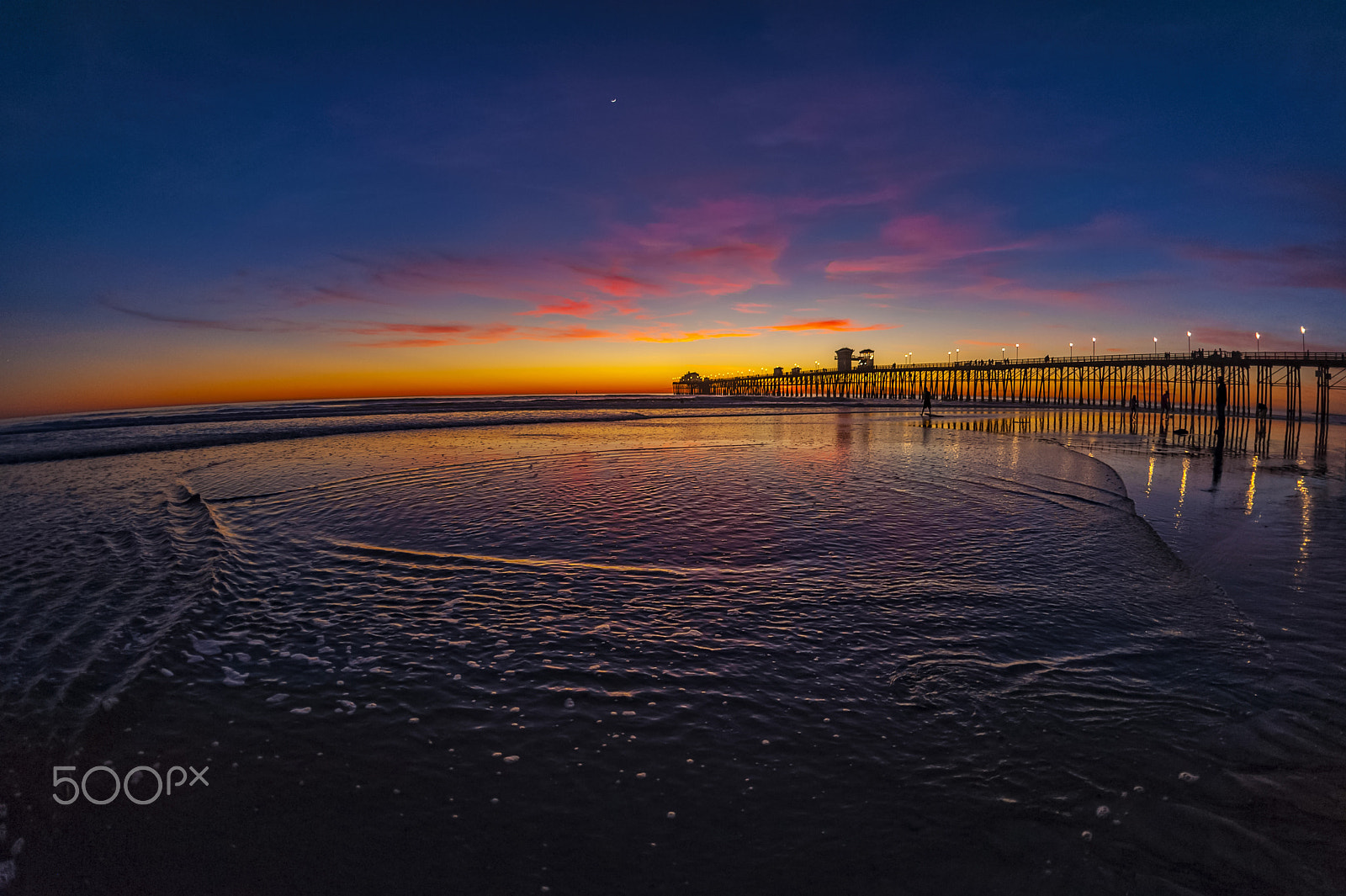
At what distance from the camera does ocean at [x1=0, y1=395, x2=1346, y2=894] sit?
3238 mm

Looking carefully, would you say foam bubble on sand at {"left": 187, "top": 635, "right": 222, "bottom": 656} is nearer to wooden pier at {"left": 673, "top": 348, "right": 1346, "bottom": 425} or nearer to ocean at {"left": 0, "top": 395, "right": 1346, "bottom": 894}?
ocean at {"left": 0, "top": 395, "right": 1346, "bottom": 894}

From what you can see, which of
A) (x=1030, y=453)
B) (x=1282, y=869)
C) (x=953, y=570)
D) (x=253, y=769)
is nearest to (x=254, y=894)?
(x=253, y=769)

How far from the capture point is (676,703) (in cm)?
479

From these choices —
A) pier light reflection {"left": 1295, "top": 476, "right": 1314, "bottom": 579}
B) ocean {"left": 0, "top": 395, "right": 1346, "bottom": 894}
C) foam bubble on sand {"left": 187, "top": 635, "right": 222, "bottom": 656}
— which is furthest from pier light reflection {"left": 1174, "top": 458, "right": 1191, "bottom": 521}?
foam bubble on sand {"left": 187, "top": 635, "right": 222, "bottom": 656}

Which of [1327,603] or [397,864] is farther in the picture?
[1327,603]

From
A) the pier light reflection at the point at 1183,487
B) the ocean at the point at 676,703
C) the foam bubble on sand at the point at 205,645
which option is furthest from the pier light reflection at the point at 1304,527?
the foam bubble on sand at the point at 205,645

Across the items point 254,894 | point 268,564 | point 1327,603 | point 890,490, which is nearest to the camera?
point 254,894

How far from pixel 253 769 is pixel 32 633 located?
15.1 feet

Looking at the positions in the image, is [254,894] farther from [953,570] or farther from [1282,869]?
[953,570]

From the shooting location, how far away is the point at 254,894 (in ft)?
9.80

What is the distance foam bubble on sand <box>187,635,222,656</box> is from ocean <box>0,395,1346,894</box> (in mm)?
66

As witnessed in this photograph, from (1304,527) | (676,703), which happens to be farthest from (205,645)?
(1304,527)

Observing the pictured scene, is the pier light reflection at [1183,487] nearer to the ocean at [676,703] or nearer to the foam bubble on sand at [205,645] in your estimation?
the ocean at [676,703]

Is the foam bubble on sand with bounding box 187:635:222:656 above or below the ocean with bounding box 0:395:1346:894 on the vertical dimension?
above
